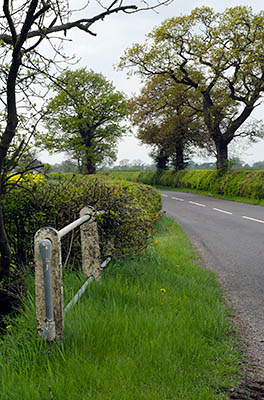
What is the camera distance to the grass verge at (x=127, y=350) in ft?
8.34

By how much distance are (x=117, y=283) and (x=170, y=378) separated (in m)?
1.76

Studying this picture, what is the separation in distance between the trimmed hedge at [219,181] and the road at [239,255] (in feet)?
18.0

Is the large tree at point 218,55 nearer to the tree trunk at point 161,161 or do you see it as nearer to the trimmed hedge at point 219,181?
the trimmed hedge at point 219,181

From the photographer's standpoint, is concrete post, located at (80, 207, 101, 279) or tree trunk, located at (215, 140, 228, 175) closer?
concrete post, located at (80, 207, 101, 279)

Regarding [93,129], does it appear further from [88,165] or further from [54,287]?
[54,287]

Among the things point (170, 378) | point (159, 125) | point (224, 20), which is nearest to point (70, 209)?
point (170, 378)

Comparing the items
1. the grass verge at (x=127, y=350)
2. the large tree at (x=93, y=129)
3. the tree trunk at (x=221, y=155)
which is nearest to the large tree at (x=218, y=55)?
the tree trunk at (x=221, y=155)

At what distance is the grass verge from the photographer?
8.34 feet

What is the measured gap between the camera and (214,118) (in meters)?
29.6

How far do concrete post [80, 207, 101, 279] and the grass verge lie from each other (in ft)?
0.43

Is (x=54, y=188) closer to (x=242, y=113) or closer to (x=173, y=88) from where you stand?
(x=242, y=113)

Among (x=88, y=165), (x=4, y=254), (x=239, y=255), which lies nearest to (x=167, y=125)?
(x=88, y=165)

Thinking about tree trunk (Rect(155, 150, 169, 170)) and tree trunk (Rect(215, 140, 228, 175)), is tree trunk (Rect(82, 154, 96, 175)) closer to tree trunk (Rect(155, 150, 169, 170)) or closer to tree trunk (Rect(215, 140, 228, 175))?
tree trunk (Rect(155, 150, 169, 170))

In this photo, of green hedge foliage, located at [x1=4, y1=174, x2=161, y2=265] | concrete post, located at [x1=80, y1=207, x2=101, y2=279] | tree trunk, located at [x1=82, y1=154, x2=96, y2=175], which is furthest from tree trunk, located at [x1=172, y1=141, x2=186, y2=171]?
concrete post, located at [x1=80, y1=207, x2=101, y2=279]
